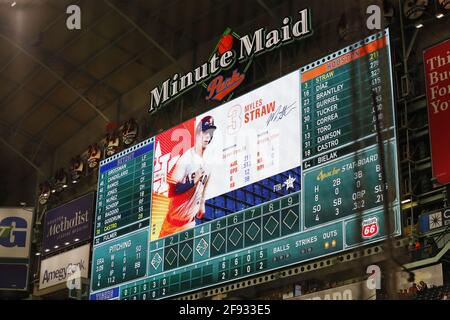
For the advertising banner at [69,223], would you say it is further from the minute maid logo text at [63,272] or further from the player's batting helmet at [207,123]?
the player's batting helmet at [207,123]

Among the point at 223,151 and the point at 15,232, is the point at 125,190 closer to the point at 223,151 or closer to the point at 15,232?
the point at 223,151

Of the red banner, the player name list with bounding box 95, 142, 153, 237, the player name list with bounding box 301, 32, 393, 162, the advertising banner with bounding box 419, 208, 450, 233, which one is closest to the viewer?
the advertising banner with bounding box 419, 208, 450, 233

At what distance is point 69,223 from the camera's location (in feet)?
65.5

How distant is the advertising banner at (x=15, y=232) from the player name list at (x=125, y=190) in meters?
3.99

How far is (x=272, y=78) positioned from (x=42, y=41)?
7.69m

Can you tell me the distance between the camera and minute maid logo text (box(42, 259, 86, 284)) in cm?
1906

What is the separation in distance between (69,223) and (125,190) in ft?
10.7

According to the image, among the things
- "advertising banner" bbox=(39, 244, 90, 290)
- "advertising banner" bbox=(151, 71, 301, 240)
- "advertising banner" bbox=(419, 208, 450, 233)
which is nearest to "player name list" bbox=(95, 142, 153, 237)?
"advertising banner" bbox=(151, 71, 301, 240)

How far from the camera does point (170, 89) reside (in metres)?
17.8
